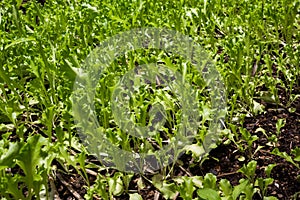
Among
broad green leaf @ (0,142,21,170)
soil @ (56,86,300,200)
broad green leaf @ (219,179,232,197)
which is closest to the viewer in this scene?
broad green leaf @ (0,142,21,170)

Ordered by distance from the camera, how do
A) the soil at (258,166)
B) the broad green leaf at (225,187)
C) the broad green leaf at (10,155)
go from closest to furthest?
the broad green leaf at (10,155) < the broad green leaf at (225,187) < the soil at (258,166)

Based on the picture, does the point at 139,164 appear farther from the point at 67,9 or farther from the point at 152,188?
the point at 67,9

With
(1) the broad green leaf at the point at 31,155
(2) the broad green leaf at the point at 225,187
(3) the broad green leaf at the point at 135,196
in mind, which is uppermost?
(1) the broad green leaf at the point at 31,155

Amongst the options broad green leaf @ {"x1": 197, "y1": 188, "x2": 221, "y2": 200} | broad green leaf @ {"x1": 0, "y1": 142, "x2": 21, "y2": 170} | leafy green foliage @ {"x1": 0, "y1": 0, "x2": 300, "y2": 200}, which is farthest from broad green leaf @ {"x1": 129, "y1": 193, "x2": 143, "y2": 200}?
broad green leaf @ {"x1": 0, "y1": 142, "x2": 21, "y2": 170}

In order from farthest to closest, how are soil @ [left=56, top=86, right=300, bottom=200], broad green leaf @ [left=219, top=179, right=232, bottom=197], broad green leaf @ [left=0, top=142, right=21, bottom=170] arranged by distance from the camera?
soil @ [left=56, top=86, right=300, bottom=200]
broad green leaf @ [left=219, top=179, right=232, bottom=197]
broad green leaf @ [left=0, top=142, right=21, bottom=170]

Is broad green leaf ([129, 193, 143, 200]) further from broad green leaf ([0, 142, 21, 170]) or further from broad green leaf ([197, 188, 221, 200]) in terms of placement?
broad green leaf ([0, 142, 21, 170])

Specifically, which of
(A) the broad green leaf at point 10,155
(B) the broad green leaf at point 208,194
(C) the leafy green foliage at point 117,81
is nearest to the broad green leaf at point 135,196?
(C) the leafy green foliage at point 117,81

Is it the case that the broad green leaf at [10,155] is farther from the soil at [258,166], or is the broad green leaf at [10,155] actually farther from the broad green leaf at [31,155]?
the soil at [258,166]

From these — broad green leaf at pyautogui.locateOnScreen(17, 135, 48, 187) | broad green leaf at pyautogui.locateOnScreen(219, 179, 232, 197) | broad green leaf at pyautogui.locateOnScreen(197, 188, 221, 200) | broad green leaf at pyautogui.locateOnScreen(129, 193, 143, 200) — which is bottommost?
broad green leaf at pyautogui.locateOnScreen(129, 193, 143, 200)

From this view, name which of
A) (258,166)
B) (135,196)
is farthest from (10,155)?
(258,166)

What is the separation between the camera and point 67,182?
176cm

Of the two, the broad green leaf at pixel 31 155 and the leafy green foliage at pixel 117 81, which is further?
the leafy green foliage at pixel 117 81

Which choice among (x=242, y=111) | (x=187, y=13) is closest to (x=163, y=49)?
(x=187, y=13)

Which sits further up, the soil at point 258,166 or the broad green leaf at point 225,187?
the broad green leaf at point 225,187
